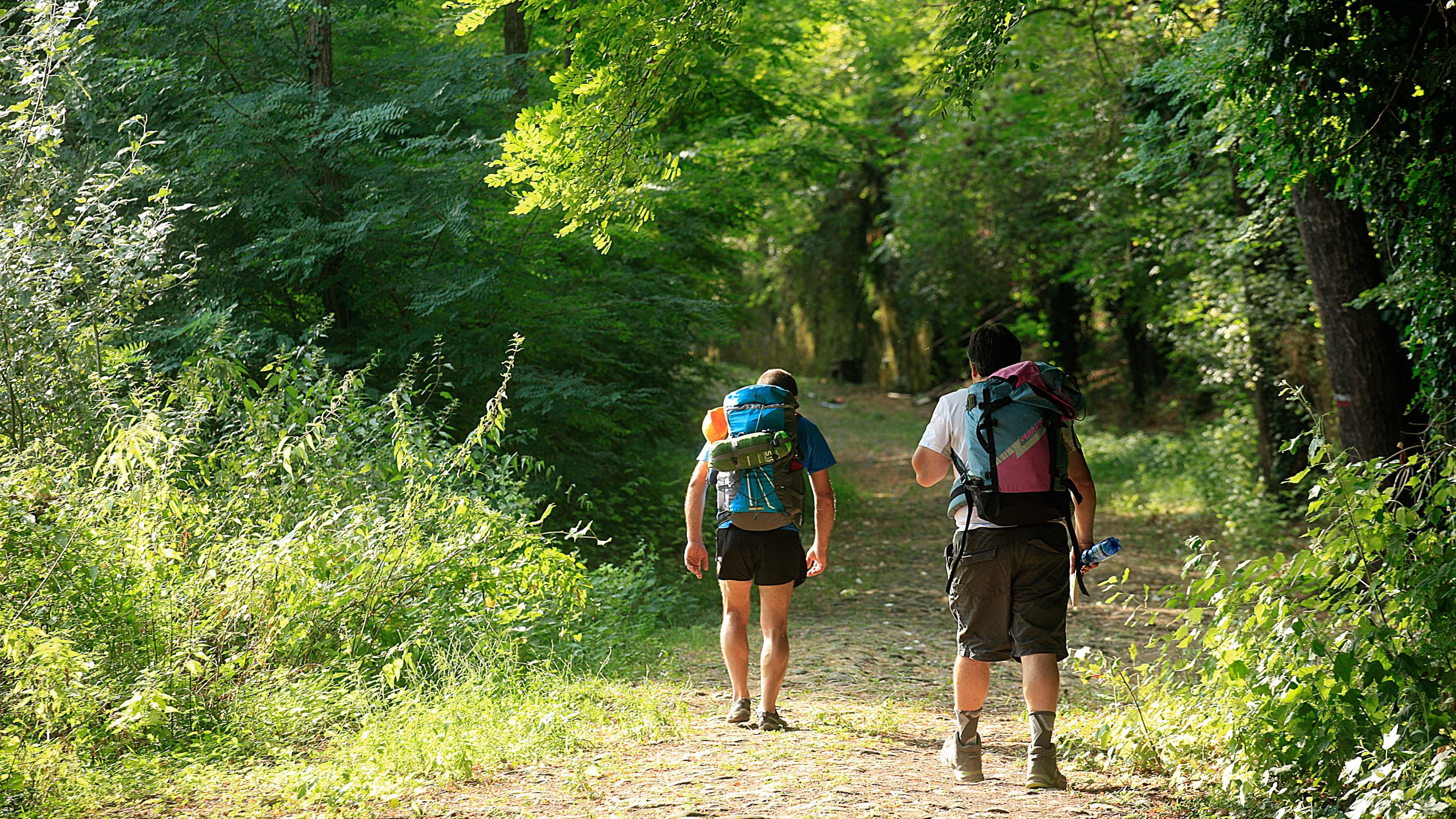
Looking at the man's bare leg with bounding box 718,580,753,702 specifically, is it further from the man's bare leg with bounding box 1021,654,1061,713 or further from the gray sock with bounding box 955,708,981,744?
the man's bare leg with bounding box 1021,654,1061,713

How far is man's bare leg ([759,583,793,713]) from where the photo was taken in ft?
18.6

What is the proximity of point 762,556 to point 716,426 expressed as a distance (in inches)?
26.7

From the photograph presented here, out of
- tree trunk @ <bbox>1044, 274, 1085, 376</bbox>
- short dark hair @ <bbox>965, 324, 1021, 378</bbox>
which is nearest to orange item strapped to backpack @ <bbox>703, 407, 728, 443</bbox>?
short dark hair @ <bbox>965, 324, 1021, 378</bbox>

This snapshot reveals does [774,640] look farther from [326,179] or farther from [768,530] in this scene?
[326,179]

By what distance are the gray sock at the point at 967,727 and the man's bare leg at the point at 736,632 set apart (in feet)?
4.00

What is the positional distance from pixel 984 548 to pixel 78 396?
514cm

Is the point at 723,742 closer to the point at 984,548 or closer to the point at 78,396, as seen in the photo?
the point at 984,548

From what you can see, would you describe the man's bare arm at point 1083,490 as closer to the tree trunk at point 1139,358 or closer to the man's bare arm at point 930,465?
the man's bare arm at point 930,465

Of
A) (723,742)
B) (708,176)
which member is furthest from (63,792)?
(708,176)

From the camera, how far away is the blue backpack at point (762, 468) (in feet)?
18.2

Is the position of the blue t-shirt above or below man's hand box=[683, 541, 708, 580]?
above

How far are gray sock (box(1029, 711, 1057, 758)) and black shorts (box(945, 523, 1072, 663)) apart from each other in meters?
0.24

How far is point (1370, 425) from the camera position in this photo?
9.14m

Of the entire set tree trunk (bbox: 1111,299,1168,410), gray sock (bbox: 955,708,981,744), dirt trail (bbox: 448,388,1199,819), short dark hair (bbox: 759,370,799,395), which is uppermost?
tree trunk (bbox: 1111,299,1168,410)
